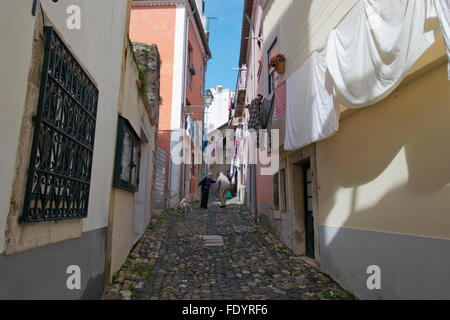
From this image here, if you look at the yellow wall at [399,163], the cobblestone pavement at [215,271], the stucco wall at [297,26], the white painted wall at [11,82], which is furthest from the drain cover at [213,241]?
the white painted wall at [11,82]

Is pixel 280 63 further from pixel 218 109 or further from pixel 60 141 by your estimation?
pixel 218 109

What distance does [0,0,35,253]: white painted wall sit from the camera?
170 cm

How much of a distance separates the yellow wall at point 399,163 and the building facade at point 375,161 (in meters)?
0.01

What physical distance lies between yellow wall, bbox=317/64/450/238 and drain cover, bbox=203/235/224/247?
10.4 feet

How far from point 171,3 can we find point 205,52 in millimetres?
5652

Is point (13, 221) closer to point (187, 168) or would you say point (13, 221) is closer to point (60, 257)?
point (60, 257)

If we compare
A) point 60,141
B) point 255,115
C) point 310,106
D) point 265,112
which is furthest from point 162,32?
point 60,141

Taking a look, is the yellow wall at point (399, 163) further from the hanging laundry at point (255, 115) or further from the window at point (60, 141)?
the hanging laundry at point (255, 115)

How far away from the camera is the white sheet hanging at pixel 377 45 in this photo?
2.70m

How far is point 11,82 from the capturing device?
1765 mm

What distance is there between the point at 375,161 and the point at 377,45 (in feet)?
4.63

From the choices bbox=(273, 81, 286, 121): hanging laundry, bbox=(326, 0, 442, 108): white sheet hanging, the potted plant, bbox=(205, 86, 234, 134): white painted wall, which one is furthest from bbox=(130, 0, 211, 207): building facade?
bbox=(205, 86, 234, 134): white painted wall

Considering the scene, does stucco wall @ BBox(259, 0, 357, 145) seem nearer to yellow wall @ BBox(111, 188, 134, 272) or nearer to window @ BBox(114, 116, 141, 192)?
window @ BBox(114, 116, 141, 192)
